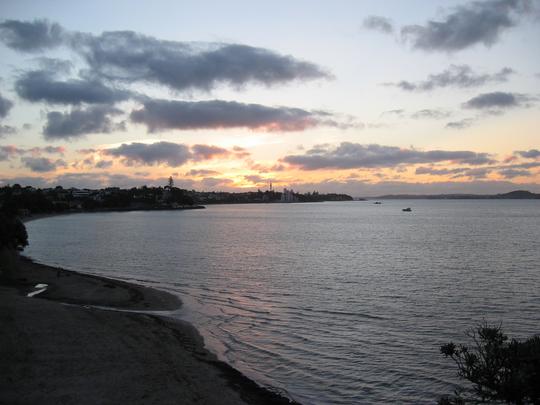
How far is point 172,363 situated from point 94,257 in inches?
1985

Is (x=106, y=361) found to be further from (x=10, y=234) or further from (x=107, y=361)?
(x=10, y=234)

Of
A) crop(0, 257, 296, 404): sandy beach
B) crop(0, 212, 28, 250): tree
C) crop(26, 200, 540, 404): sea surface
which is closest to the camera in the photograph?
crop(0, 257, 296, 404): sandy beach

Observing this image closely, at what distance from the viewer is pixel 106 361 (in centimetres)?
1912

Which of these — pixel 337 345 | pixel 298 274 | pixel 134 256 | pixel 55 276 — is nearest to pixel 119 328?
pixel 337 345

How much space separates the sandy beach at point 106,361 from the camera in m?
15.8

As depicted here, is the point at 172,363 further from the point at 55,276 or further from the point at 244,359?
the point at 55,276

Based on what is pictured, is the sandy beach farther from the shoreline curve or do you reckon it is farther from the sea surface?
the sea surface

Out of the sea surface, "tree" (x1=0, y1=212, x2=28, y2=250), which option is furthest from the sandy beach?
"tree" (x1=0, y1=212, x2=28, y2=250)

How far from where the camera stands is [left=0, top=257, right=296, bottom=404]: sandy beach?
622 inches

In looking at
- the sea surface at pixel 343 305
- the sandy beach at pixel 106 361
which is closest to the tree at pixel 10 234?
the sea surface at pixel 343 305

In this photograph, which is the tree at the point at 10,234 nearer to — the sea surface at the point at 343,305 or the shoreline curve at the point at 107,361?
the sea surface at the point at 343,305

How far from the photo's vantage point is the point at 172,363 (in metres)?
19.5

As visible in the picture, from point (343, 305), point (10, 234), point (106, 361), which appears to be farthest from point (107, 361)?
point (10, 234)

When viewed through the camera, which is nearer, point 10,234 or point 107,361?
point 107,361
